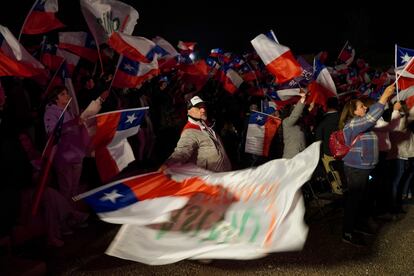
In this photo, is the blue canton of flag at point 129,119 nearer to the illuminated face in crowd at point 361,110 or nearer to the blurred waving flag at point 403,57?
the illuminated face in crowd at point 361,110

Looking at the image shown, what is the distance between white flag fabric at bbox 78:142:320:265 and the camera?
376 cm

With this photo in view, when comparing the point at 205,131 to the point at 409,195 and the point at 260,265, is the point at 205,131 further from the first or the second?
the point at 409,195

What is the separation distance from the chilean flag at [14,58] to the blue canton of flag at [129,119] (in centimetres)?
165

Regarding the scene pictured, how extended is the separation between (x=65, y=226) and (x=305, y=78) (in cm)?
473

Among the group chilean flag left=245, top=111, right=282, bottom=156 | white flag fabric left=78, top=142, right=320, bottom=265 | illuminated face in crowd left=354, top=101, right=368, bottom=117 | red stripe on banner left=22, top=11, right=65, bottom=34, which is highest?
red stripe on banner left=22, top=11, right=65, bottom=34

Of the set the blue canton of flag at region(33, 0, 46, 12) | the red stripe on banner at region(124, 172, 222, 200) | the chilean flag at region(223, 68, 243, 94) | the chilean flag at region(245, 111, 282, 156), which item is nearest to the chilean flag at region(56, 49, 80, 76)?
the blue canton of flag at region(33, 0, 46, 12)

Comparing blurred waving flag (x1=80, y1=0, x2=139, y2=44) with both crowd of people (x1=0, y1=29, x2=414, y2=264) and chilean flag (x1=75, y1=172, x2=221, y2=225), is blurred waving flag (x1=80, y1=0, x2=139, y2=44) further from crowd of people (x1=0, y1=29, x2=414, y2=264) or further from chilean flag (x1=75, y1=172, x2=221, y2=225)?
chilean flag (x1=75, y1=172, x2=221, y2=225)

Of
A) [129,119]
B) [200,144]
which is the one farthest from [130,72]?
[200,144]

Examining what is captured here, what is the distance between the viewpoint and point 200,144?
4922mm

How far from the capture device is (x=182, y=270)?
4.84 meters

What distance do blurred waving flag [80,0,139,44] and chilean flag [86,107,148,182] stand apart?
2799 mm

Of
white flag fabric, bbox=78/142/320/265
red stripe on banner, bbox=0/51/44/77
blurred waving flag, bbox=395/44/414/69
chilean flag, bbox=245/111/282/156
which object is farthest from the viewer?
chilean flag, bbox=245/111/282/156

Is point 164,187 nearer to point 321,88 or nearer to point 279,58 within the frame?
point 279,58

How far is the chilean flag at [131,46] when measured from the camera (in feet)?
22.1
